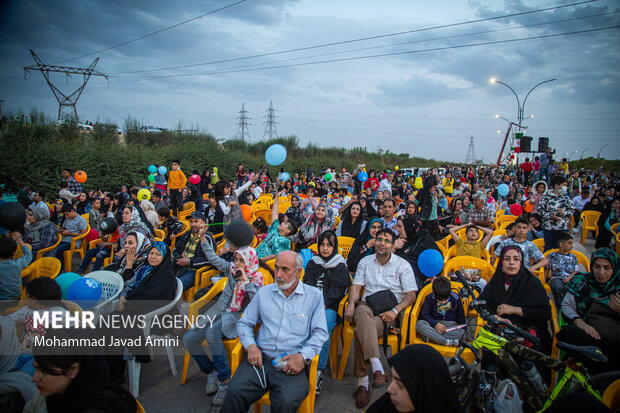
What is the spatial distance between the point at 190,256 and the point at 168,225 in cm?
217

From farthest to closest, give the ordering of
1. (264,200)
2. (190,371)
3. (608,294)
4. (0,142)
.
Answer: (0,142)
(264,200)
(190,371)
(608,294)

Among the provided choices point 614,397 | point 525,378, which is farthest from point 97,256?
point 614,397

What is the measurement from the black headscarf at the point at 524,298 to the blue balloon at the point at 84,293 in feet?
12.4

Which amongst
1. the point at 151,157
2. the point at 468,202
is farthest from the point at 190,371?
the point at 151,157

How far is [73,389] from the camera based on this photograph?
1.82 m

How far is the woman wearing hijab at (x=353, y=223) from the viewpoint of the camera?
5902 mm

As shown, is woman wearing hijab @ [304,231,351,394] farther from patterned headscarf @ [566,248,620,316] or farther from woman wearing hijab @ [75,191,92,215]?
woman wearing hijab @ [75,191,92,215]

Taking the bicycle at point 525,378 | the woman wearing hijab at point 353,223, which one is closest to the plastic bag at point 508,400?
the bicycle at point 525,378

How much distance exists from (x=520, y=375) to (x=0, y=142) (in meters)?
16.4

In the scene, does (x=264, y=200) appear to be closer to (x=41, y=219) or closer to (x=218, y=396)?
(x=41, y=219)

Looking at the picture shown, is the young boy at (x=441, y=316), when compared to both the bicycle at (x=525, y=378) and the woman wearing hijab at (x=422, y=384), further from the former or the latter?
the woman wearing hijab at (x=422, y=384)

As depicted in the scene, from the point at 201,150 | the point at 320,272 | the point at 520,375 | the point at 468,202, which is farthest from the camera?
the point at 201,150

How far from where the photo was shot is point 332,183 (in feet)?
49.1

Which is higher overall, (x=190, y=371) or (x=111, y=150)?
(x=111, y=150)
